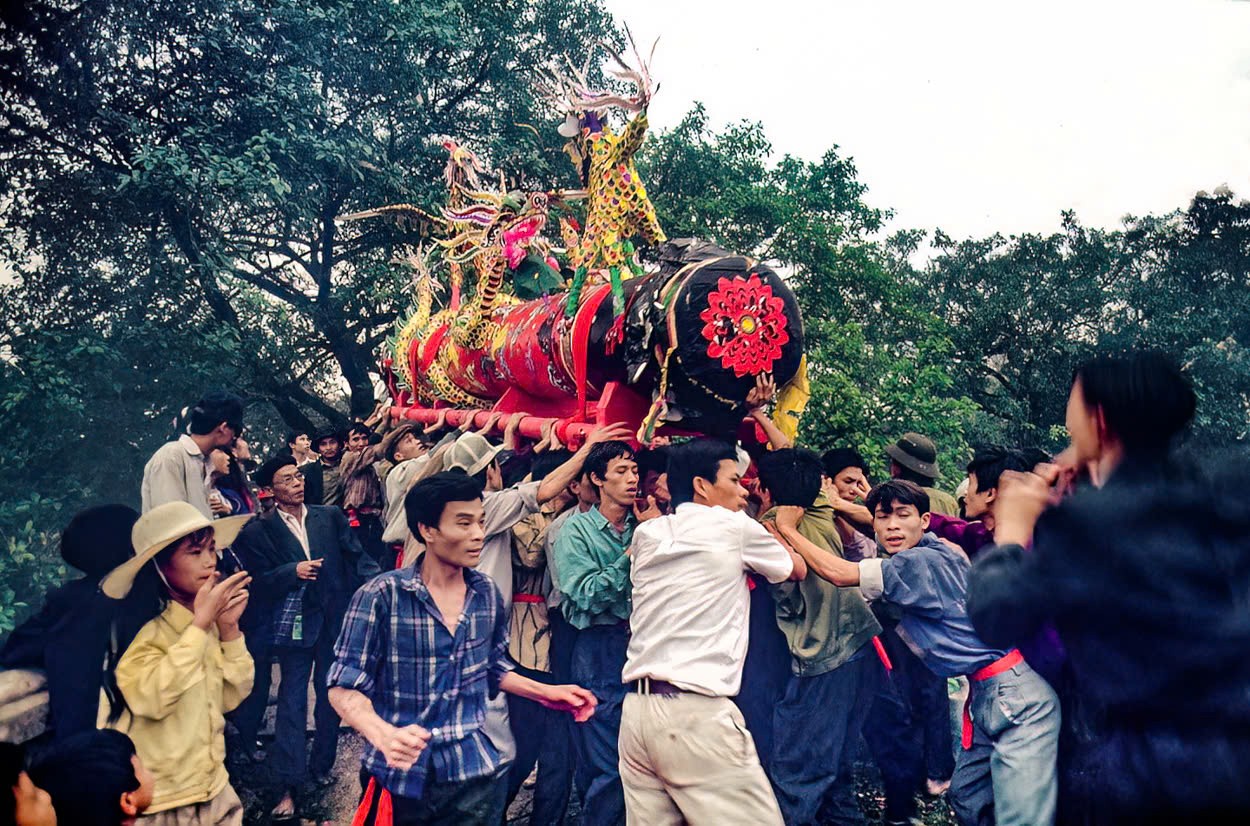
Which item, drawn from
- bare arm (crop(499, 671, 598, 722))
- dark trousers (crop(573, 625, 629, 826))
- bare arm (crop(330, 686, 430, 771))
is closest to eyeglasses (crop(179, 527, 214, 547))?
bare arm (crop(330, 686, 430, 771))

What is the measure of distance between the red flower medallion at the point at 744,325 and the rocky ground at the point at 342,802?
212 centimetres

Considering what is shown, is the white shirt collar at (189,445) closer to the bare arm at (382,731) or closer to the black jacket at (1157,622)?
the bare arm at (382,731)

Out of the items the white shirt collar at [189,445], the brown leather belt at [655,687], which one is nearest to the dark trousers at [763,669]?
the brown leather belt at [655,687]

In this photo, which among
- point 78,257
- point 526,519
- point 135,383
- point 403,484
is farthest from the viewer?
point 135,383

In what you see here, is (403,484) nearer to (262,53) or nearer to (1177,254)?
(262,53)

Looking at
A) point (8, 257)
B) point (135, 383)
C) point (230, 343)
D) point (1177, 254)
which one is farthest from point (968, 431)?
point (8, 257)

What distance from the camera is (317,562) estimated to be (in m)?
3.94

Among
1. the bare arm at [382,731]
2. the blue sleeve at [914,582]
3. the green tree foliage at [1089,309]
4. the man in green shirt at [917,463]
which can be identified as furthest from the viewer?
the green tree foliage at [1089,309]

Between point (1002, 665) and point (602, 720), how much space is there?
4.83 feet

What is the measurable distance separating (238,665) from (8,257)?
442cm

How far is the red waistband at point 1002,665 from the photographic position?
103 inches

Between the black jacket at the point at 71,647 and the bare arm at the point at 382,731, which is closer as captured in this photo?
the bare arm at the point at 382,731

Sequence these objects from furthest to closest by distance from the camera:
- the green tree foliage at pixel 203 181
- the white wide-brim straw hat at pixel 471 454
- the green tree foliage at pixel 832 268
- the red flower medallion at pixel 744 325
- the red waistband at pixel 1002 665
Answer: the green tree foliage at pixel 832 268 < the green tree foliage at pixel 203 181 < the white wide-brim straw hat at pixel 471 454 < the red flower medallion at pixel 744 325 < the red waistband at pixel 1002 665

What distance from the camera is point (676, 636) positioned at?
2510 millimetres
